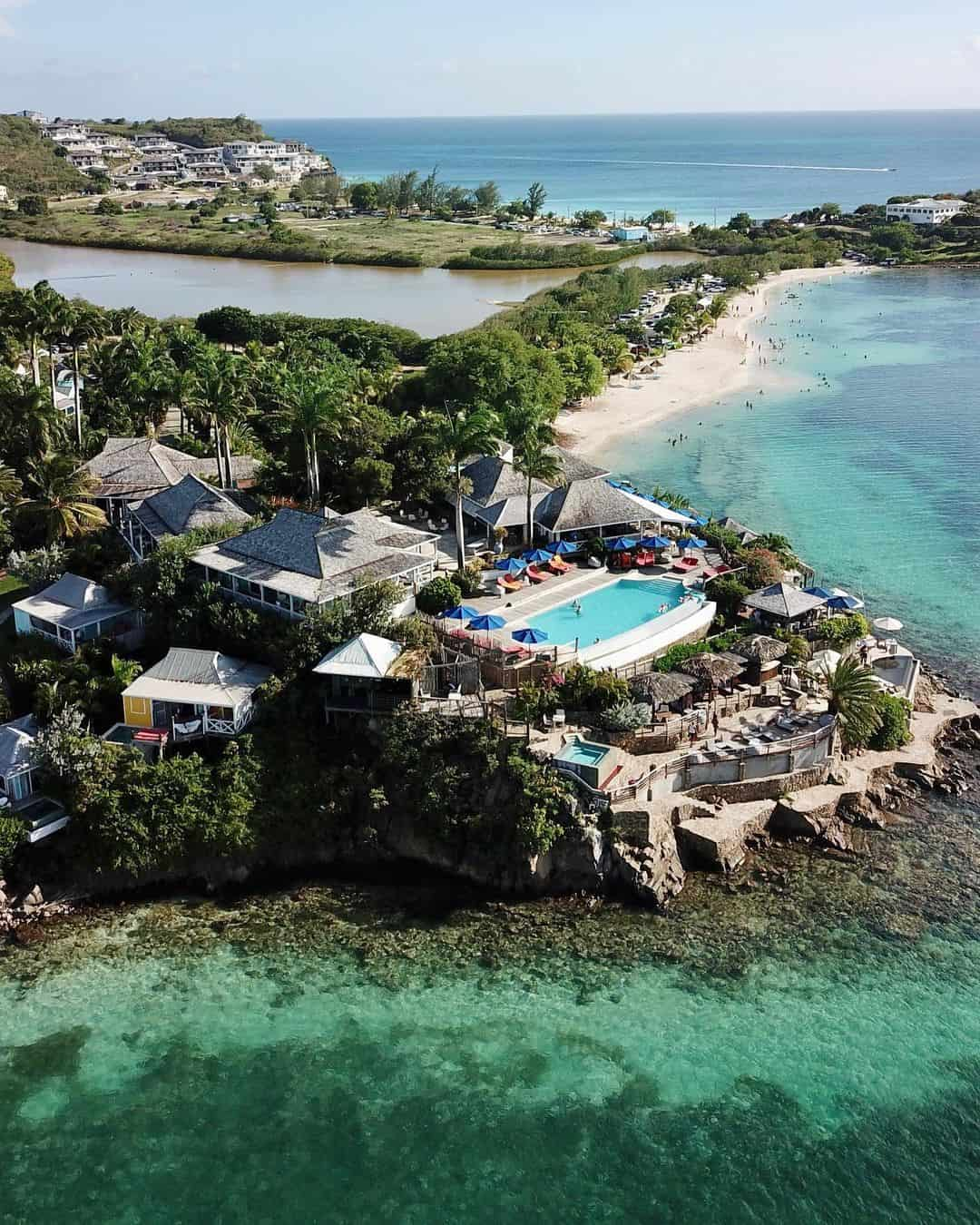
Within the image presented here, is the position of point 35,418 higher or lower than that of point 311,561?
higher

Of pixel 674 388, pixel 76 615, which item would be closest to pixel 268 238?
pixel 674 388

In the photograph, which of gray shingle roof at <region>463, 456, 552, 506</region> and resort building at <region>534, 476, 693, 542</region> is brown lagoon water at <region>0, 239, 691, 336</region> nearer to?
gray shingle roof at <region>463, 456, 552, 506</region>

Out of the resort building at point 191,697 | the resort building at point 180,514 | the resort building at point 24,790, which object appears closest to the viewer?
the resort building at point 24,790

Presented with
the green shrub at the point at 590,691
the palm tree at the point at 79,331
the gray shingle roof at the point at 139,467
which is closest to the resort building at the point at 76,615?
the gray shingle roof at the point at 139,467

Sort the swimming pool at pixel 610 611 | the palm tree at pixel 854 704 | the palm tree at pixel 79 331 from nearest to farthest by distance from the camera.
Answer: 1. the palm tree at pixel 854 704
2. the swimming pool at pixel 610 611
3. the palm tree at pixel 79 331

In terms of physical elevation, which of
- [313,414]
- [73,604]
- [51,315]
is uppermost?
[51,315]

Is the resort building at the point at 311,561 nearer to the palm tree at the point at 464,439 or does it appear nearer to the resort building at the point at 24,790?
the palm tree at the point at 464,439

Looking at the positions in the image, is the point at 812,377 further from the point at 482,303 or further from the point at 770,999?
the point at 770,999

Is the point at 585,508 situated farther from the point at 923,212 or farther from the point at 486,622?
the point at 923,212
